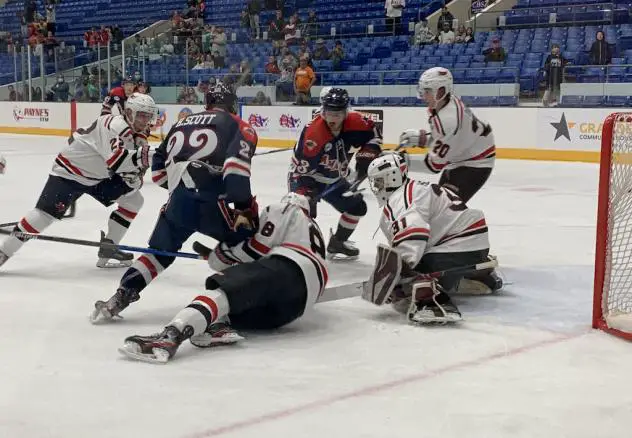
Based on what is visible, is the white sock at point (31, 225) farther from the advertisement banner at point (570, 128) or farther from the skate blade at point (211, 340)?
the advertisement banner at point (570, 128)

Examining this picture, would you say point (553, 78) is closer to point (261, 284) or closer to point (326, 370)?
point (261, 284)

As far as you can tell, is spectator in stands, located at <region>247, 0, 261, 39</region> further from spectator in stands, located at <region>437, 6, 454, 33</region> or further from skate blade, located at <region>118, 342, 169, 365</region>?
skate blade, located at <region>118, 342, 169, 365</region>

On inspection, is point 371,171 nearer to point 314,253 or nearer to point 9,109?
point 314,253

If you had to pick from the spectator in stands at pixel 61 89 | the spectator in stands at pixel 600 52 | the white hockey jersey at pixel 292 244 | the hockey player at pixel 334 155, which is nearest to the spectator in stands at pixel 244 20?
the spectator in stands at pixel 61 89

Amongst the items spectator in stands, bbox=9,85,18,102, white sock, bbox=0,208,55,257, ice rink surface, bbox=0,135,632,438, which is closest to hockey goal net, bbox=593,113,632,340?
ice rink surface, bbox=0,135,632,438

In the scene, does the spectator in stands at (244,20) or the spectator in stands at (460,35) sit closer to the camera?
the spectator in stands at (460,35)

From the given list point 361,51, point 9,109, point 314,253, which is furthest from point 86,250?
point 9,109

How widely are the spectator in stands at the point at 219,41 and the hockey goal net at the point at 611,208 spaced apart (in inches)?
416

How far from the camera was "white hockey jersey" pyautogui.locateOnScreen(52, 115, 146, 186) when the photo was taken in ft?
13.9

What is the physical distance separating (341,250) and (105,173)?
1380mm

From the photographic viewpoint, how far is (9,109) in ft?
51.2

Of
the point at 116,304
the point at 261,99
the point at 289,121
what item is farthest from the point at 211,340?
the point at 261,99

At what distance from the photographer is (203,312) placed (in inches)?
110

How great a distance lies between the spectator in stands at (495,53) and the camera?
11.3 meters
